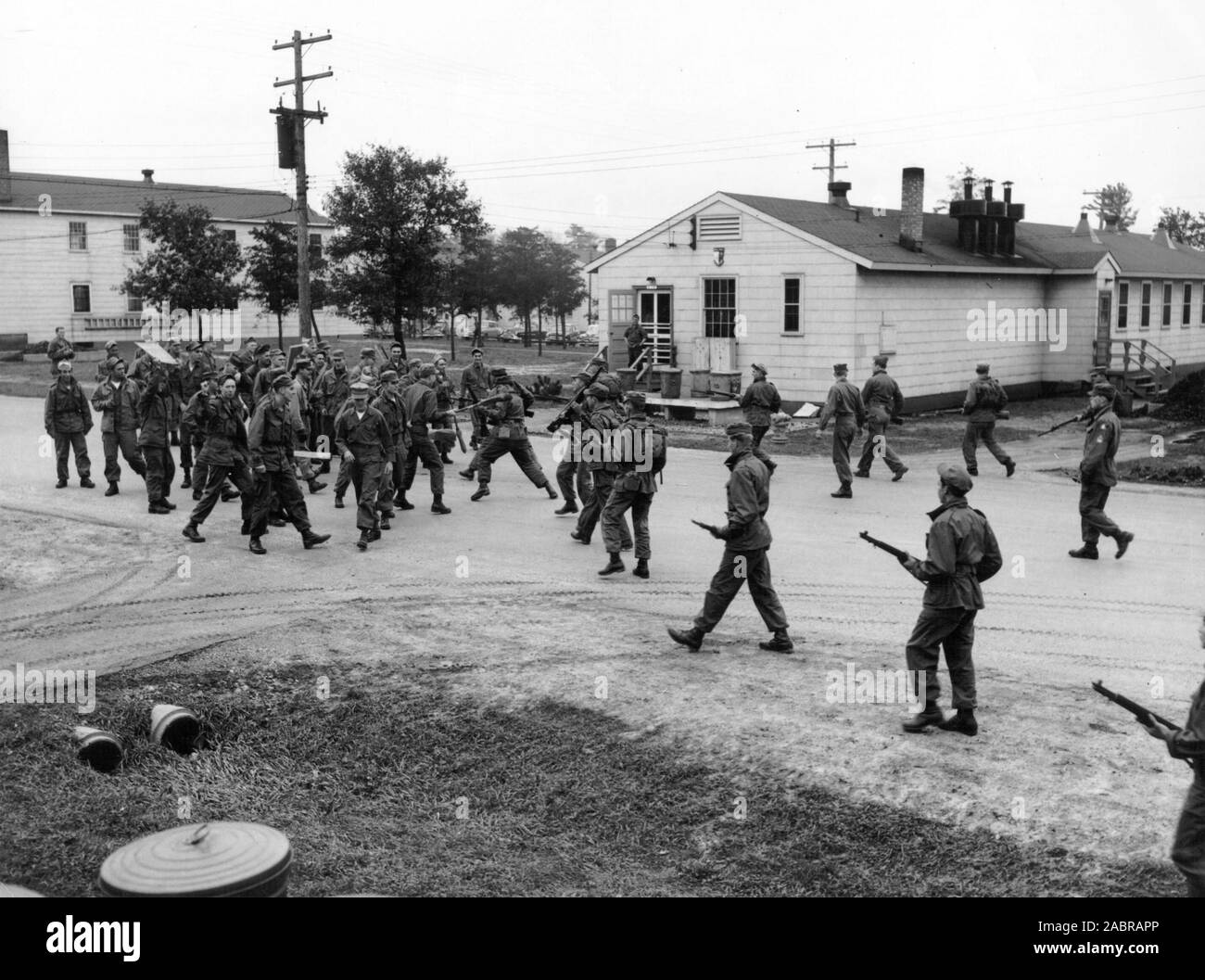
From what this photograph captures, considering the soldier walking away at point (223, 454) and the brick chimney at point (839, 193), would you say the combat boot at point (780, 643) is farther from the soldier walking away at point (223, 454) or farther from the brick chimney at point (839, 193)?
the brick chimney at point (839, 193)

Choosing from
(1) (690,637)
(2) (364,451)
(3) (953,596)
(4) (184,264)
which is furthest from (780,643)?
(4) (184,264)

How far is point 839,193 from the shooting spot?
114ft

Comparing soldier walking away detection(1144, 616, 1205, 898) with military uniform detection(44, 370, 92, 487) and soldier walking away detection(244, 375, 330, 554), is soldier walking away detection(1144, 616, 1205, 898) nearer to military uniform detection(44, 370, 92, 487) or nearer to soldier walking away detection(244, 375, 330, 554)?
soldier walking away detection(244, 375, 330, 554)

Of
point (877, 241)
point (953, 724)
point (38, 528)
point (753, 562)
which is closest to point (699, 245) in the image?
point (877, 241)

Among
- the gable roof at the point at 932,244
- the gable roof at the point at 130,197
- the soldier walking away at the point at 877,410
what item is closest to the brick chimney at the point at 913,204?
the gable roof at the point at 932,244

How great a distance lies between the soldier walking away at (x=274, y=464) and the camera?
14.4 meters

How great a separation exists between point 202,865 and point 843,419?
13905mm

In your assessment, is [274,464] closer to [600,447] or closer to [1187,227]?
[600,447]

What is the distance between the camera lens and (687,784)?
8.02 meters

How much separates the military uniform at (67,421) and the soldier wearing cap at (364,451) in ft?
18.8

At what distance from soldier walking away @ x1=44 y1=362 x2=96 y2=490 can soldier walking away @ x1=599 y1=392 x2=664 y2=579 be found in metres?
9.31

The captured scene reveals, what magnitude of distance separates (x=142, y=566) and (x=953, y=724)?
9.33m

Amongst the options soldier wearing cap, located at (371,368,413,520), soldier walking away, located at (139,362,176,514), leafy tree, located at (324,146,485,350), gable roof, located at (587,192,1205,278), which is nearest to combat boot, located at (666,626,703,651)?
soldier wearing cap, located at (371,368,413,520)
